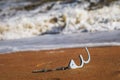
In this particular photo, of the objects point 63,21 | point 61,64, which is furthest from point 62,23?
point 61,64

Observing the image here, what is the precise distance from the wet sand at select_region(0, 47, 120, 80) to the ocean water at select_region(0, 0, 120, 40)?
4.60m

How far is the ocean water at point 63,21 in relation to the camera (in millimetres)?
13547

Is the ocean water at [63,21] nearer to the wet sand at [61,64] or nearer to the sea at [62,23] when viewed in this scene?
the sea at [62,23]

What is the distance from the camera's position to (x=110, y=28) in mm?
12789

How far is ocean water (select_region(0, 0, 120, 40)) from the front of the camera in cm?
1355

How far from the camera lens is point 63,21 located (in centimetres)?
1468

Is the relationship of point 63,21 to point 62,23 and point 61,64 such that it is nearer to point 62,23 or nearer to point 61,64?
point 62,23

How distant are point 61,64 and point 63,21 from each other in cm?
767

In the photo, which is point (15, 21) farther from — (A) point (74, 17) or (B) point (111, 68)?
(B) point (111, 68)

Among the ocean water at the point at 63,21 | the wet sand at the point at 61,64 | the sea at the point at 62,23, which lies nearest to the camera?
the wet sand at the point at 61,64

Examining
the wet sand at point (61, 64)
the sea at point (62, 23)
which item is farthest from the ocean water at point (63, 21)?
the wet sand at point (61, 64)

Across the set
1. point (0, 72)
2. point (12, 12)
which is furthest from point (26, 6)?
point (0, 72)

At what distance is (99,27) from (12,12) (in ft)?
22.9

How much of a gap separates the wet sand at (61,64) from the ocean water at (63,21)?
15.1ft
